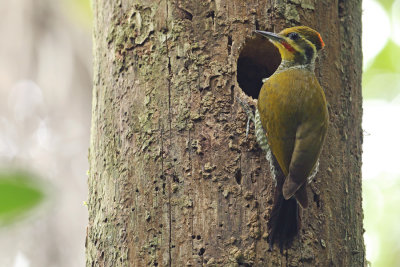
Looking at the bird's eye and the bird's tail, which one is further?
the bird's eye

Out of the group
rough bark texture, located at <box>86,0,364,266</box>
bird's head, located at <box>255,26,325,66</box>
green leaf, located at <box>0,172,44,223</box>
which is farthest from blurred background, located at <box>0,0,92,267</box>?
green leaf, located at <box>0,172,44,223</box>

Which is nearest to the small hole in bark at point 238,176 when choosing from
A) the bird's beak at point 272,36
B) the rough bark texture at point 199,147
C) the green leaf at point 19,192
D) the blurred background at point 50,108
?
the rough bark texture at point 199,147

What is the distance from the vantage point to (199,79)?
8.84 ft

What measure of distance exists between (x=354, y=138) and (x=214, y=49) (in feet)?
3.13

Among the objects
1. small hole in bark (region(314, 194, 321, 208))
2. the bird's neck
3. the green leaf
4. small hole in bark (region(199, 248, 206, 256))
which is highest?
the bird's neck

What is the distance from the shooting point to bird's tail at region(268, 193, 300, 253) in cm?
240

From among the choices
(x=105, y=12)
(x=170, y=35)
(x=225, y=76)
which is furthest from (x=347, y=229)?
(x=105, y=12)

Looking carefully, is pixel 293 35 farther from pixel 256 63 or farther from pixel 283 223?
pixel 283 223

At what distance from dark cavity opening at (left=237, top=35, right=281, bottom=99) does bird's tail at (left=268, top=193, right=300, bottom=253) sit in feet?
3.18

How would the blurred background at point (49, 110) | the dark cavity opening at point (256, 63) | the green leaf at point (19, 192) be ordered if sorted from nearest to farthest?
the green leaf at point (19, 192) < the dark cavity opening at point (256, 63) < the blurred background at point (49, 110)

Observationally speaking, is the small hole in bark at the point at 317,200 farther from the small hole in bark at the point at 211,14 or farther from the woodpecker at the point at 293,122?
the small hole in bark at the point at 211,14

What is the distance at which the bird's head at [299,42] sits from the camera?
9.16ft

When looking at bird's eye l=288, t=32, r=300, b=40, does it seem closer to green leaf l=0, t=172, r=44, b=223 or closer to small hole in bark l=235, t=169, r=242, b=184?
small hole in bark l=235, t=169, r=242, b=184

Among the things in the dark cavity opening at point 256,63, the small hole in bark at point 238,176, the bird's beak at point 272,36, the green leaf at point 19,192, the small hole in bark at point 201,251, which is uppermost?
the dark cavity opening at point 256,63
